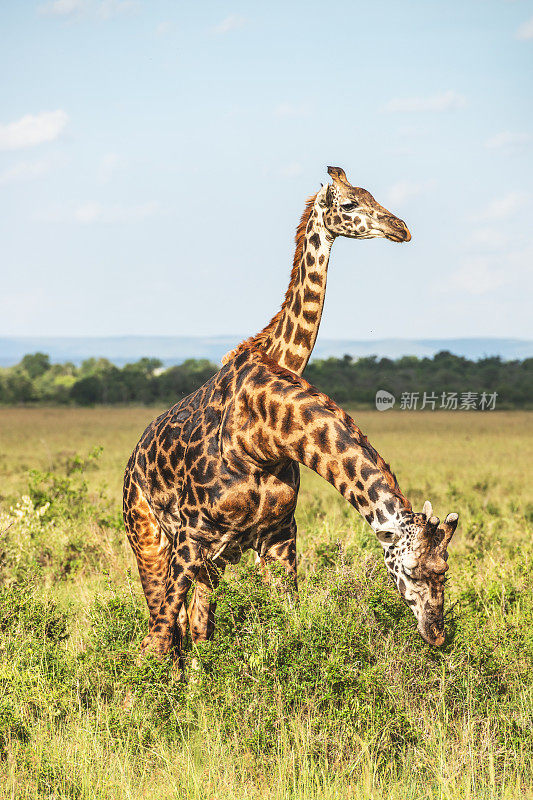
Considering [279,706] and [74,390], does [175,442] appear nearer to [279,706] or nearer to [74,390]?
[279,706]

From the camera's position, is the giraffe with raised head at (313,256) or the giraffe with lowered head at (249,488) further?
the giraffe with raised head at (313,256)

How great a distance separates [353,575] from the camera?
17.9ft

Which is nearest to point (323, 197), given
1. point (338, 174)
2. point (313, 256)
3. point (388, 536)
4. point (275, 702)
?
point (338, 174)

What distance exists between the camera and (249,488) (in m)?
4.81

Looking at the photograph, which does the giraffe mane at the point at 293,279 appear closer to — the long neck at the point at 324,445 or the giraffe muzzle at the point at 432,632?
the long neck at the point at 324,445

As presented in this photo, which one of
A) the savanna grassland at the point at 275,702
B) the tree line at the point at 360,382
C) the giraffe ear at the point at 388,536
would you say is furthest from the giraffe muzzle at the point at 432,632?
the tree line at the point at 360,382

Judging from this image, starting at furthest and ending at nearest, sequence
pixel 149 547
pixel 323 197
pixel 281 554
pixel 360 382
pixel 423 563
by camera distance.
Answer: pixel 360 382 → pixel 149 547 → pixel 281 554 → pixel 323 197 → pixel 423 563

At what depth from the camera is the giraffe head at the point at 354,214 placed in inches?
184

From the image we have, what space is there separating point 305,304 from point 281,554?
58.4 inches

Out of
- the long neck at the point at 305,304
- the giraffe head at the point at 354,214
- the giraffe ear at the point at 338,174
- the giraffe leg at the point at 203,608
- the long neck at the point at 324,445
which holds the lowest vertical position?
the giraffe leg at the point at 203,608

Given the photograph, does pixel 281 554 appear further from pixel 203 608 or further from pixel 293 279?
pixel 293 279

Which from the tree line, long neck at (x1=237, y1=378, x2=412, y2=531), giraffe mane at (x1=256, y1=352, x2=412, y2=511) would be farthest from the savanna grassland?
the tree line

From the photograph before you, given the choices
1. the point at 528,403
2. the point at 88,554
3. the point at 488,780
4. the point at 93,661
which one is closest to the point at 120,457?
the point at 88,554

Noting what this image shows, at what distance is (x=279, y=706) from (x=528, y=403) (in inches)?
2046
